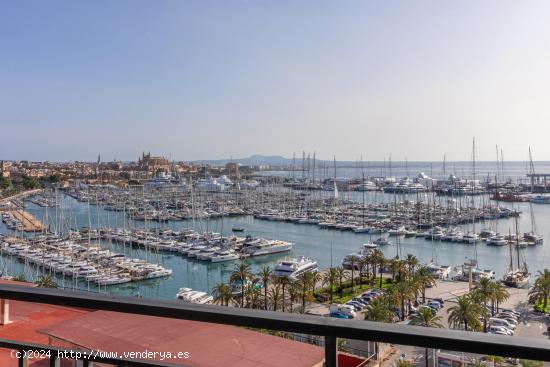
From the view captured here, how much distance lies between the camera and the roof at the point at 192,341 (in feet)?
3.53

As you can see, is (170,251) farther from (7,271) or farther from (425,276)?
(425,276)

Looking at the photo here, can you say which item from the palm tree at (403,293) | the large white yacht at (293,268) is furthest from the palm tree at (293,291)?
the large white yacht at (293,268)

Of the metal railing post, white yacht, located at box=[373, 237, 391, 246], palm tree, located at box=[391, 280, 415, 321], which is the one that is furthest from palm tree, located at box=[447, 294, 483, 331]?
white yacht, located at box=[373, 237, 391, 246]

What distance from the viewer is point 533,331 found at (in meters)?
12.2

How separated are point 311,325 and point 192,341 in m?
0.50

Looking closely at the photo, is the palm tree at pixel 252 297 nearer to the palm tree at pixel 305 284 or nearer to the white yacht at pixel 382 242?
the palm tree at pixel 305 284

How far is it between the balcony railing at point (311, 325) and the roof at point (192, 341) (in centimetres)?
18

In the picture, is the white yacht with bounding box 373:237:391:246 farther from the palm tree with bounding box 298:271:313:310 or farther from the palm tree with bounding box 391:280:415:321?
the palm tree with bounding box 391:280:415:321

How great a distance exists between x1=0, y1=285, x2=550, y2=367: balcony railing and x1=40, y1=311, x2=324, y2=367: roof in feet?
0.58

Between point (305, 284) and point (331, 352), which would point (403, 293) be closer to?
point (305, 284)

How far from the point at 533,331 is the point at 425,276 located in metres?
3.45

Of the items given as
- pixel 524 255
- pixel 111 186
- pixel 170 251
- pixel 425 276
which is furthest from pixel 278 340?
pixel 111 186

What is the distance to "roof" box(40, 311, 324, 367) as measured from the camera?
3.53 feet

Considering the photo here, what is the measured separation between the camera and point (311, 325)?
73cm
